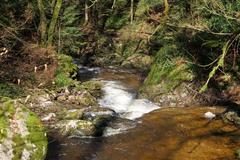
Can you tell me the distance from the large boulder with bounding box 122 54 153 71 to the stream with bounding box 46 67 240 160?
6946 millimetres

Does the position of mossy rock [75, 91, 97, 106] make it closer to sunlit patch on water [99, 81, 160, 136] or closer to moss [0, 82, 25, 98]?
sunlit patch on water [99, 81, 160, 136]

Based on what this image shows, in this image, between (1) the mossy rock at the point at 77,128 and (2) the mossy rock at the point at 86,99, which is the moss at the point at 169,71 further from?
(1) the mossy rock at the point at 77,128

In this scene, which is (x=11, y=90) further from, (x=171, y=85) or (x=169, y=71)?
(x=169, y=71)

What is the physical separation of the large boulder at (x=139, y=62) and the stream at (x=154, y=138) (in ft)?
22.8

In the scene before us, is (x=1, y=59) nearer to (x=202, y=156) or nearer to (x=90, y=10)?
(x=202, y=156)

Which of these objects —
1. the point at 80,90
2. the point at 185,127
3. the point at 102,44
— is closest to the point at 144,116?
the point at 185,127

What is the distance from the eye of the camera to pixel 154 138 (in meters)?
11.0

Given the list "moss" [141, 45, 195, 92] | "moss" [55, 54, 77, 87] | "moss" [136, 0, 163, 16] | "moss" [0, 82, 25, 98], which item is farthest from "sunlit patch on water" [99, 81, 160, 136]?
"moss" [136, 0, 163, 16]

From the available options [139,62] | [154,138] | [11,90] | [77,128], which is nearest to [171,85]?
[154,138]

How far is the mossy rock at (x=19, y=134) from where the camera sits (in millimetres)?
7980

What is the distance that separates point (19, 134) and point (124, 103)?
22.3 ft

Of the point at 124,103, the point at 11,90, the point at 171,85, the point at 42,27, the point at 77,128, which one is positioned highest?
the point at 42,27

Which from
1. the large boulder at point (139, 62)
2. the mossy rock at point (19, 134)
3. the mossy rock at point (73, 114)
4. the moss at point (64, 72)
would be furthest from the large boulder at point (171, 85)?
the mossy rock at point (19, 134)

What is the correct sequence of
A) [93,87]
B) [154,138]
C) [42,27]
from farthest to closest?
1. [42,27]
2. [93,87]
3. [154,138]
